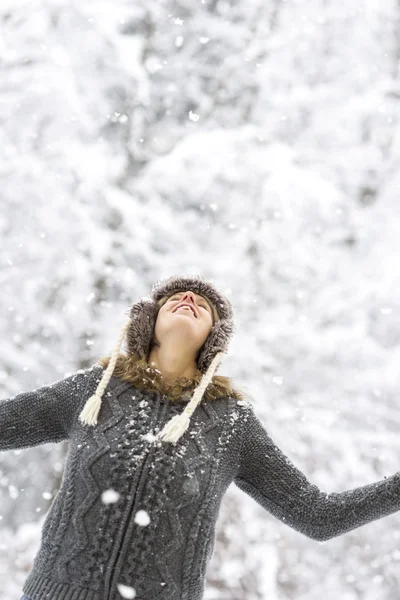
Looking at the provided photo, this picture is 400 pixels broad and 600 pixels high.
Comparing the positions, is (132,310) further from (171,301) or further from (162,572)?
(162,572)

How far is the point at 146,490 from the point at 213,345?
0.54 metres

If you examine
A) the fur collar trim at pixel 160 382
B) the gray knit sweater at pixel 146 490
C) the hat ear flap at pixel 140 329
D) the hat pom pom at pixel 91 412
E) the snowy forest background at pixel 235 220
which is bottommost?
the gray knit sweater at pixel 146 490

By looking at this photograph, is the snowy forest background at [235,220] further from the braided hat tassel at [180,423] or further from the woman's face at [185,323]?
the braided hat tassel at [180,423]

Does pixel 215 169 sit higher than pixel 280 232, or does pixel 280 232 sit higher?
pixel 215 169

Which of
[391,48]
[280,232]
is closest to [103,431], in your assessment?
[280,232]

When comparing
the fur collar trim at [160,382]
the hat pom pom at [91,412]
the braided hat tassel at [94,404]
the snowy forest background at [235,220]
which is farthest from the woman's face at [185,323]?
the snowy forest background at [235,220]

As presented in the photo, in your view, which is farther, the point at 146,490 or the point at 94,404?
the point at 94,404

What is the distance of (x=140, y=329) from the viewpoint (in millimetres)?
2031

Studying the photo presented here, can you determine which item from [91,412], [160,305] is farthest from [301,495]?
[160,305]

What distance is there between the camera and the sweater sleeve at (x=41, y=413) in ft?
5.91

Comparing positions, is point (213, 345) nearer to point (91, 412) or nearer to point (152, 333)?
point (152, 333)

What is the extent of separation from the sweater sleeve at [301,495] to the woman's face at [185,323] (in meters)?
0.28

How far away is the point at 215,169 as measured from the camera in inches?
212

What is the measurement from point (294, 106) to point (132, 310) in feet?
13.5
